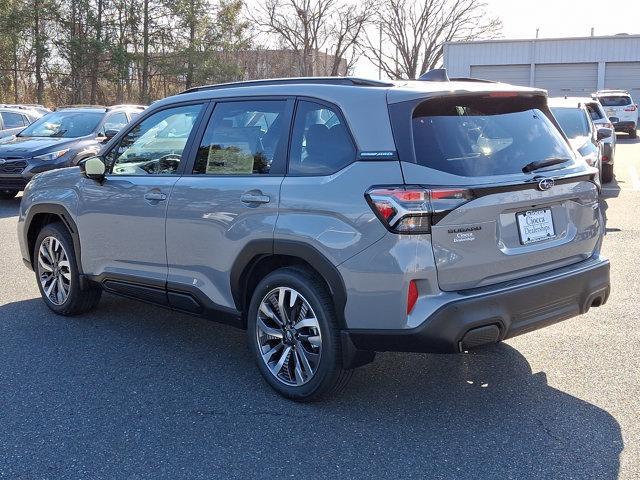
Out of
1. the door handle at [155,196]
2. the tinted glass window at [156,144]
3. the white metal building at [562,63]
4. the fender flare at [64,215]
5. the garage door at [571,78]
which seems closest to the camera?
the door handle at [155,196]

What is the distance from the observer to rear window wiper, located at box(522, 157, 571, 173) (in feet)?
12.9

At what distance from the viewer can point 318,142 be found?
13.1ft

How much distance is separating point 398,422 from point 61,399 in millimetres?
1957

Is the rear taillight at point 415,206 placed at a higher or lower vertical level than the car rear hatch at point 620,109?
lower

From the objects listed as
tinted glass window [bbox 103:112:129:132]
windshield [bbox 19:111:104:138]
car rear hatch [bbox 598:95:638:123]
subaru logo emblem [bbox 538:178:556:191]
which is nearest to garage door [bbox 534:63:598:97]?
car rear hatch [bbox 598:95:638:123]

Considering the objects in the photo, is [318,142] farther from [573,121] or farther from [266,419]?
[573,121]

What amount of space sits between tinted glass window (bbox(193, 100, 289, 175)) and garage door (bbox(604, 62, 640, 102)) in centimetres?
4149

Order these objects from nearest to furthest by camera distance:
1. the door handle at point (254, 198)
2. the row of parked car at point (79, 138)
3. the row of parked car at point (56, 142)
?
the door handle at point (254, 198), the row of parked car at point (79, 138), the row of parked car at point (56, 142)

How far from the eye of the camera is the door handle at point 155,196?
472 cm

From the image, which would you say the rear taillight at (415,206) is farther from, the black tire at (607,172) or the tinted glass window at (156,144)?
the black tire at (607,172)

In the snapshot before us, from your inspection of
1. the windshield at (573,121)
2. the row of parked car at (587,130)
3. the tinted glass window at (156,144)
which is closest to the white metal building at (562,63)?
the row of parked car at (587,130)

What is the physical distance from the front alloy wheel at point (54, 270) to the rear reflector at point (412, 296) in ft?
10.7

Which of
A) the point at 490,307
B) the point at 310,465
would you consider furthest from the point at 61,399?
the point at 490,307

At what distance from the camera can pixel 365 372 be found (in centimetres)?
454
